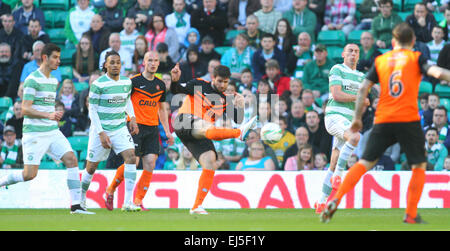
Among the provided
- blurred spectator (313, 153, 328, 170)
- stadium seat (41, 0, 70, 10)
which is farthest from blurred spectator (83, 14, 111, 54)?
blurred spectator (313, 153, 328, 170)

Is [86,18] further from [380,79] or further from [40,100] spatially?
[380,79]

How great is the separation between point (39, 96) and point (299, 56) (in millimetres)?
8072

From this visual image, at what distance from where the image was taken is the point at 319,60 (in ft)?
53.1

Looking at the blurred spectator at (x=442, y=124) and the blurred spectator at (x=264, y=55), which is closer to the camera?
the blurred spectator at (x=442, y=124)

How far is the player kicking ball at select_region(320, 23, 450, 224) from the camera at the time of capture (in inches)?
302

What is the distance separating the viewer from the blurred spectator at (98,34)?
17.2 m

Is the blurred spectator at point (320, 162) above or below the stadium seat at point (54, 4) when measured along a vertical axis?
below

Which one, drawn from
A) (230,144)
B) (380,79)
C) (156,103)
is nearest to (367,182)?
(230,144)

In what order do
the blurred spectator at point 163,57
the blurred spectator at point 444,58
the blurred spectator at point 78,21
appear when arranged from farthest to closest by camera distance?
the blurred spectator at point 78,21 → the blurred spectator at point 163,57 → the blurred spectator at point 444,58

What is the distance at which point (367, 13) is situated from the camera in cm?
1791

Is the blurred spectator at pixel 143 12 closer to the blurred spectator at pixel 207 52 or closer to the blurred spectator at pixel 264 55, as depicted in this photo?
the blurred spectator at pixel 207 52

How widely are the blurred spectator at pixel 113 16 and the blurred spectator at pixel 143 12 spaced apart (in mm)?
256

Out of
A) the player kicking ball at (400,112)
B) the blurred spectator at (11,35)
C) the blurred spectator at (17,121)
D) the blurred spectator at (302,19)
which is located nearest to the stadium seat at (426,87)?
the blurred spectator at (302,19)

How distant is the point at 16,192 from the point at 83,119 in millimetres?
2972
